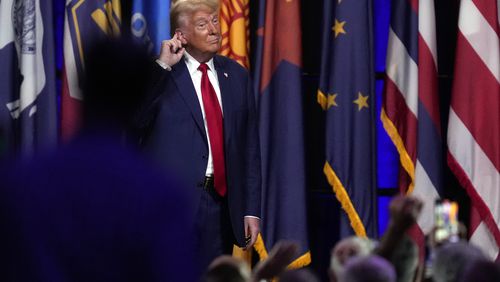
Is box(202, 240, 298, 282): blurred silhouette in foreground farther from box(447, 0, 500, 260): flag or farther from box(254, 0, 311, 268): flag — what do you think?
box(447, 0, 500, 260): flag

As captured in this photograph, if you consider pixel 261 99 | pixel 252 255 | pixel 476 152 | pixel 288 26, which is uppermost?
pixel 288 26

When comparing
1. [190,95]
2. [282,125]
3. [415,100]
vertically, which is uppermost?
[190,95]

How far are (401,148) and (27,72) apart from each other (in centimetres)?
193

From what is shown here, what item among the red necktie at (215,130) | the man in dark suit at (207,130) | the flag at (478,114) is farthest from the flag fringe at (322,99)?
the red necktie at (215,130)

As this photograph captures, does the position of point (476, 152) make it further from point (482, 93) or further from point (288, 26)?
point (288, 26)

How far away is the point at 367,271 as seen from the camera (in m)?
0.88

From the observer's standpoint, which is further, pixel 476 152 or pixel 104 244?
pixel 476 152

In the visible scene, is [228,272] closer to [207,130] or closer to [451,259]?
[451,259]

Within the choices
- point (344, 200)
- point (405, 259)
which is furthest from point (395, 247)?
point (344, 200)

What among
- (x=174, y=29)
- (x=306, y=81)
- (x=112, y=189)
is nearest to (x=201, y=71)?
(x=174, y=29)

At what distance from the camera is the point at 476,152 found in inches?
190

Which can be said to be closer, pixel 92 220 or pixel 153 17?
pixel 92 220

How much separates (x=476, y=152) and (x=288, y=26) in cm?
117

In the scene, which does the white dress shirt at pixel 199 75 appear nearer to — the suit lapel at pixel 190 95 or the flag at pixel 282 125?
the suit lapel at pixel 190 95
